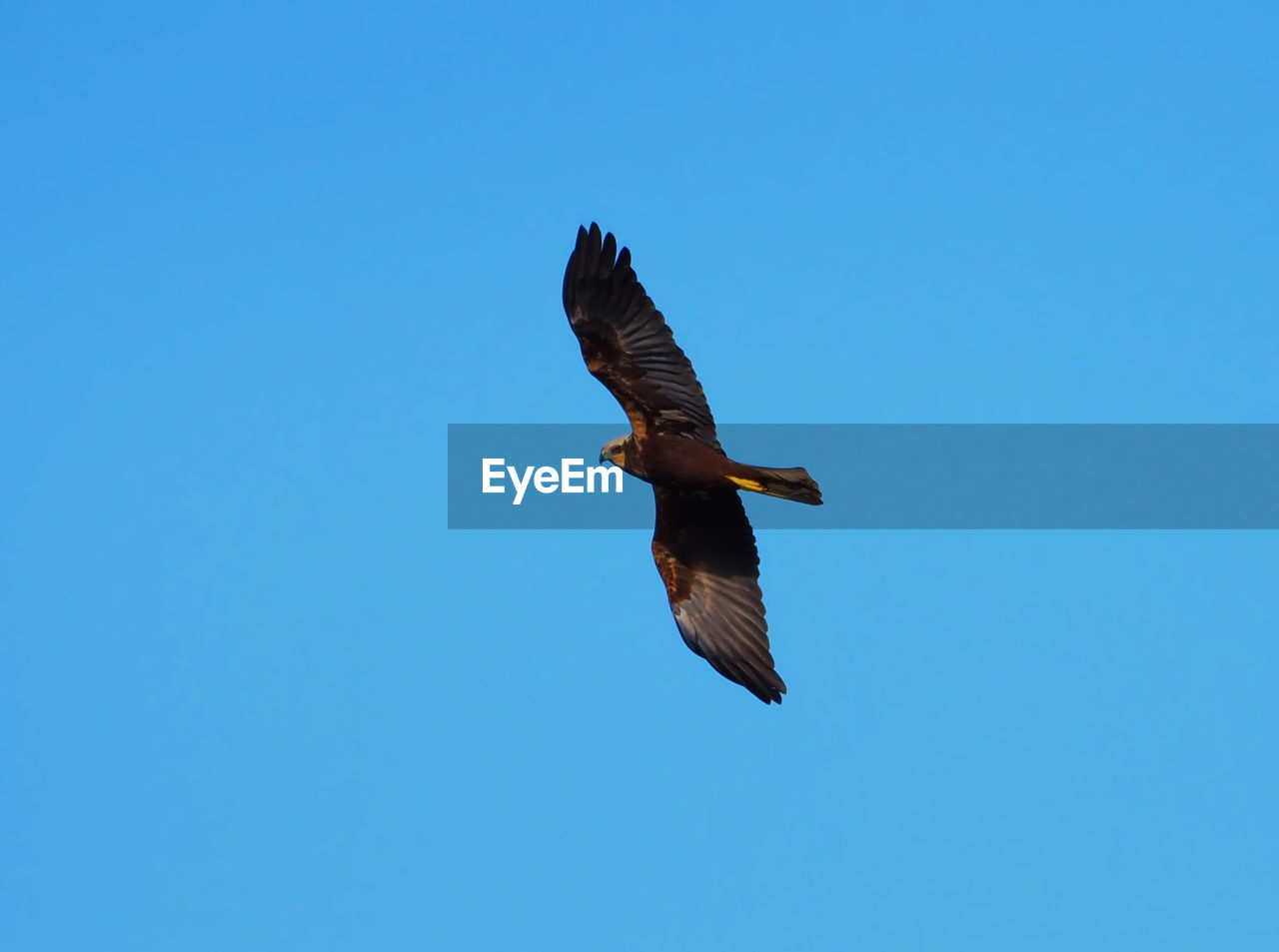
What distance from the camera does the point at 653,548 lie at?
18.1 m

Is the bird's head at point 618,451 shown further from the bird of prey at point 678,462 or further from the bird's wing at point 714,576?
the bird's wing at point 714,576

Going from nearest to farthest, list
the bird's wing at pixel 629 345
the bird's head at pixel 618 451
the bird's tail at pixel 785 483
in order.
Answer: the bird's tail at pixel 785 483 → the bird's wing at pixel 629 345 → the bird's head at pixel 618 451

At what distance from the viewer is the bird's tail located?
15.6 m

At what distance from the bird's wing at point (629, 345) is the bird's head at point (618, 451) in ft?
0.57

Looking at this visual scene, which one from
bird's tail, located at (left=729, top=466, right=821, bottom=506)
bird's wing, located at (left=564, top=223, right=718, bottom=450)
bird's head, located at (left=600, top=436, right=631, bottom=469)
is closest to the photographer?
bird's tail, located at (left=729, top=466, right=821, bottom=506)

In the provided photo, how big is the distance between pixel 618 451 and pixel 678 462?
0.72 metres

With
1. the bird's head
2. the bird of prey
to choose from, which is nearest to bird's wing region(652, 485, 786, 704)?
the bird of prey

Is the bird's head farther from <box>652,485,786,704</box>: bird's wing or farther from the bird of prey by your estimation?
<box>652,485,786,704</box>: bird's wing

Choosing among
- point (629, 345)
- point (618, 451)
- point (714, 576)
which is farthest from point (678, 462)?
point (714, 576)

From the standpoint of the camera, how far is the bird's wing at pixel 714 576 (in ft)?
56.9

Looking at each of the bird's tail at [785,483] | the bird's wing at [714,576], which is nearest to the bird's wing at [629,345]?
the bird's wing at [714,576]

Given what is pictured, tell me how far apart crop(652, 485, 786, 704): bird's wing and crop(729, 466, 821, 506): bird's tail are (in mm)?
1183

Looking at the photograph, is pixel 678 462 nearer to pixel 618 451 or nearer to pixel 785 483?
pixel 618 451

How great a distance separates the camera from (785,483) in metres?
15.6
